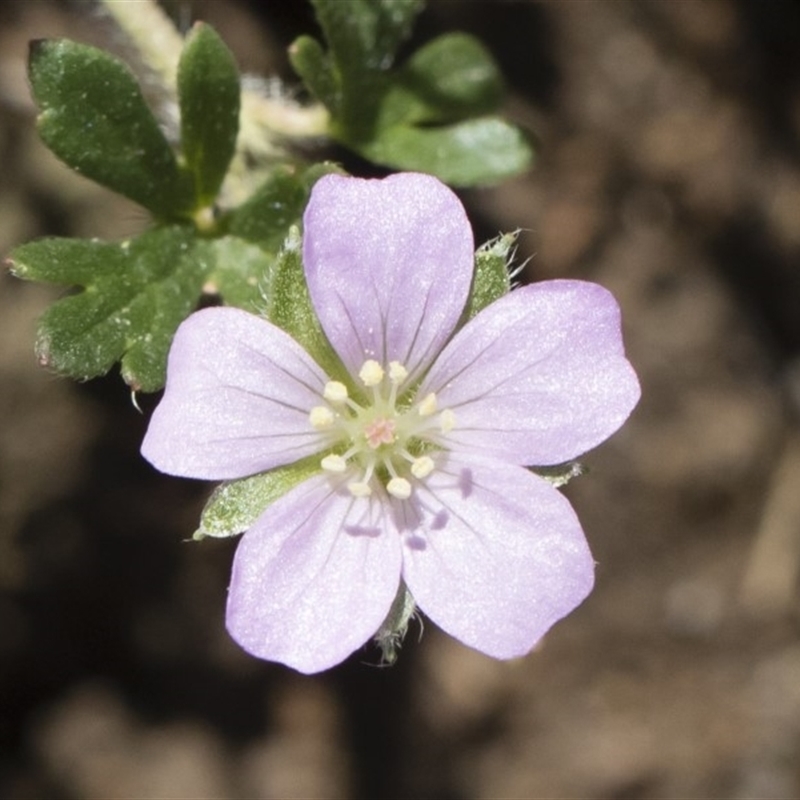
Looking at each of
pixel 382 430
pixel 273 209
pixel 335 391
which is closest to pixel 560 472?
pixel 382 430

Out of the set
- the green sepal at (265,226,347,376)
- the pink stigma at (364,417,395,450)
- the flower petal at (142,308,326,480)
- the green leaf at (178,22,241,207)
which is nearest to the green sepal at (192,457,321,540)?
the flower petal at (142,308,326,480)

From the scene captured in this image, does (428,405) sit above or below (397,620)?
above

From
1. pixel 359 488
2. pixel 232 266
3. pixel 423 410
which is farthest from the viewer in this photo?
pixel 232 266

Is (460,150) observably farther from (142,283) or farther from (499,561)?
(499,561)

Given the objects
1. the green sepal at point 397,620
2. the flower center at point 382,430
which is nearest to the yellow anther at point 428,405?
the flower center at point 382,430

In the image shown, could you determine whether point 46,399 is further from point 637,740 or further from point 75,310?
point 637,740

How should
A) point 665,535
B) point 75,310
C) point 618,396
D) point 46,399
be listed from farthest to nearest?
point 665,535
point 46,399
point 75,310
point 618,396

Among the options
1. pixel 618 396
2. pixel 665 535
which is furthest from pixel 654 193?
pixel 618 396
